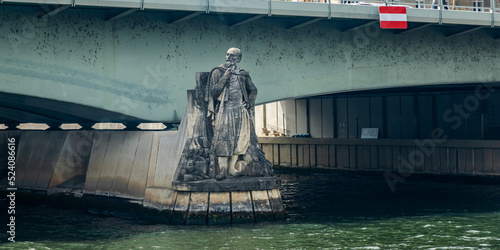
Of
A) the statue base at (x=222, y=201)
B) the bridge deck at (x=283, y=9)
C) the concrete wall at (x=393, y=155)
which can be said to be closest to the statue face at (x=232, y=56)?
the bridge deck at (x=283, y=9)

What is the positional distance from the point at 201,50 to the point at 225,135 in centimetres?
425

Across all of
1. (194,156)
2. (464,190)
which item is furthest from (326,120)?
(194,156)

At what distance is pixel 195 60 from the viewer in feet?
91.5

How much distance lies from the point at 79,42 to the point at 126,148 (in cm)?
598

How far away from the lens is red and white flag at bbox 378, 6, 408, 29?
95.5 feet

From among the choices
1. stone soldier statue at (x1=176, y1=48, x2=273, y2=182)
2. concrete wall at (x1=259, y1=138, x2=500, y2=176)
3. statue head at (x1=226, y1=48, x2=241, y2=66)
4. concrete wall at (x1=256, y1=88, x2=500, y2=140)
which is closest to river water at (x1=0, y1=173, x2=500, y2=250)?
stone soldier statue at (x1=176, y1=48, x2=273, y2=182)

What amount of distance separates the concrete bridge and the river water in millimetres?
4346

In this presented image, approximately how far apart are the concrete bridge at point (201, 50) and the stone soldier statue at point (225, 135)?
2.35 m

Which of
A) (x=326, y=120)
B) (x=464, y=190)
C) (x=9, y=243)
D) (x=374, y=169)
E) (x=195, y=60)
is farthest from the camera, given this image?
(x=326, y=120)

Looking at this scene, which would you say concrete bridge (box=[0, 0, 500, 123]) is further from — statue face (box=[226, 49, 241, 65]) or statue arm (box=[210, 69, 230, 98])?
statue arm (box=[210, 69, 230, 98])

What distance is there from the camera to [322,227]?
24703mm

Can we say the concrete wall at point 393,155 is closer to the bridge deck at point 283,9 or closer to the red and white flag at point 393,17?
the bridge deck at point 283,9

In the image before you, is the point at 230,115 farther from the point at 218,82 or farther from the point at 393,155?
the point at 393,155

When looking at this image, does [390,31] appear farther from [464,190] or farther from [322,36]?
[464,190]
